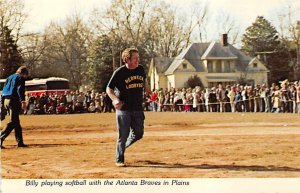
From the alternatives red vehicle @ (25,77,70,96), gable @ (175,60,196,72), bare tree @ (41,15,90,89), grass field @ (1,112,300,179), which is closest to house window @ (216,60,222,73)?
gable @ (175,60,196,72)

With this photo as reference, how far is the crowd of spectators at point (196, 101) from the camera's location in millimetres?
16500

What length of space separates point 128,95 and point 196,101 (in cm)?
1382

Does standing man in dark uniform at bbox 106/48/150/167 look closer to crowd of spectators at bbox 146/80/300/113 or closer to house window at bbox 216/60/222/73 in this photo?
crowd of spectators at bbox 146/80/300/113

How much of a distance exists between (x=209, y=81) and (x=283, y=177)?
28029mm

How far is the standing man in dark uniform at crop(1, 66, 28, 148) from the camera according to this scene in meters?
8.00

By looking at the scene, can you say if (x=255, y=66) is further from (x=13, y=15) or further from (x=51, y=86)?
(x=13, y=15)

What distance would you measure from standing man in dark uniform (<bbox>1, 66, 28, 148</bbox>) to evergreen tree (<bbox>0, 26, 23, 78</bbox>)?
28 cm

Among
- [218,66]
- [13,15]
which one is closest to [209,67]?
[218,66]

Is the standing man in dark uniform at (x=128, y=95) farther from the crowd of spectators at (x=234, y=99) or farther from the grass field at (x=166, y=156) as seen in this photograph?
the crowd of spectators at (x=234, y=99)

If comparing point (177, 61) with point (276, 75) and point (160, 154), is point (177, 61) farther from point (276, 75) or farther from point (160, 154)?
point (160, 154)

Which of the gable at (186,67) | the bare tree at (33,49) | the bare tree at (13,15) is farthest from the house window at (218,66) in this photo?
the bare tree at (13,15)

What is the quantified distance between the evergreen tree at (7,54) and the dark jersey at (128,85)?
2624mm

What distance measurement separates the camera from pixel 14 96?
813cm

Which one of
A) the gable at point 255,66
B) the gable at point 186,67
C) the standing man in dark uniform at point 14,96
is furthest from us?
the gable at point 255,66
